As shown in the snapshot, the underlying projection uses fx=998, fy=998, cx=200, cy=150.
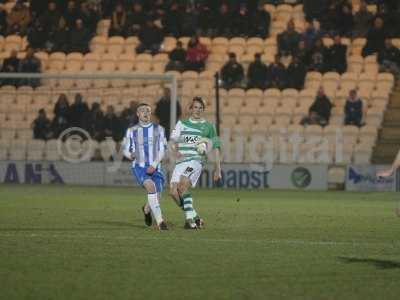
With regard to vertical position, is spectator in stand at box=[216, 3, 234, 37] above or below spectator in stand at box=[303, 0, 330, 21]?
below

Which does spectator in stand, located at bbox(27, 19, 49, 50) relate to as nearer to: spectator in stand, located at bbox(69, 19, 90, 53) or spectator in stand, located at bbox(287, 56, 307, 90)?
spectator in stand, located at bbox(69, 19, 90, 53)

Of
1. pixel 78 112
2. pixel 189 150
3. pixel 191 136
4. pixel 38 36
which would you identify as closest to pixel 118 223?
pixel 189 150

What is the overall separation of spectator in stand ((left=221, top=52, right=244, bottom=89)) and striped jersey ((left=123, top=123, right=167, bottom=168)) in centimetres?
1326

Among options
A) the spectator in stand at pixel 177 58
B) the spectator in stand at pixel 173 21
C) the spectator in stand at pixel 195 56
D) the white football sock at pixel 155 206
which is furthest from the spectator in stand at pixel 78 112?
the white football sock at pixel 155 206

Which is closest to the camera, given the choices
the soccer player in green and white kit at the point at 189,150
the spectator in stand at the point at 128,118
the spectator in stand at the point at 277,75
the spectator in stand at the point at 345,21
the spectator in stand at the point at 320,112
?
the soccer player in green and white kit at the point at 189,150

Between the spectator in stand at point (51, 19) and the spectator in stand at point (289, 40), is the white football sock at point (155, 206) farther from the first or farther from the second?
the spectator in stand at point (51, 19)

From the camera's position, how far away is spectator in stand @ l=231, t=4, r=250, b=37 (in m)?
28.7

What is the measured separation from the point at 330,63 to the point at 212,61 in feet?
11.6

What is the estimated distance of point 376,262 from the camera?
33.2 ft

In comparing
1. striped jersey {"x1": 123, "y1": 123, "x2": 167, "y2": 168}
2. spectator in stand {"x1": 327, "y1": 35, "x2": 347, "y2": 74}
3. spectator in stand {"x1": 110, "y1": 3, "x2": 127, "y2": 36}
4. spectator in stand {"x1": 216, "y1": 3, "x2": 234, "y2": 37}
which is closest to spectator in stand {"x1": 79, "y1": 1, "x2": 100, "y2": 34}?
spectator in stand {"x1": 110, "y1": 3, "x2": 127, "y2": 36}

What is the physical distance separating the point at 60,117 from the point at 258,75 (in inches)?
217

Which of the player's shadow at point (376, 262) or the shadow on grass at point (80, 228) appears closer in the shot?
the player's shadow at point (376, 262)

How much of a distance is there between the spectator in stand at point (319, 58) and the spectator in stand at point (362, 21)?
5.38 feet

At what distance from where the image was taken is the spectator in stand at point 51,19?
30.1 metres
